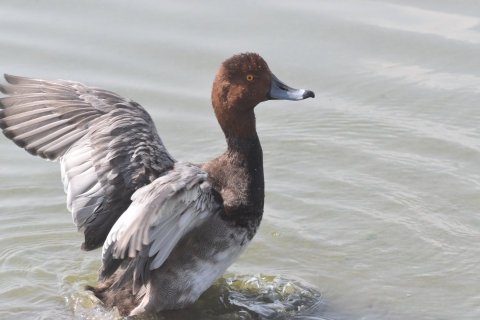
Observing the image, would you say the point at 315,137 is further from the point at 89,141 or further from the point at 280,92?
the point at 89,141

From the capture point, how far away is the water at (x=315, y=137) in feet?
21.5

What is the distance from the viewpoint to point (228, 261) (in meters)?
6.02

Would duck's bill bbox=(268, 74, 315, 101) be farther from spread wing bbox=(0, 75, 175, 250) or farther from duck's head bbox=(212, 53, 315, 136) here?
spread wing bbox=(0, 75, 175, 250)

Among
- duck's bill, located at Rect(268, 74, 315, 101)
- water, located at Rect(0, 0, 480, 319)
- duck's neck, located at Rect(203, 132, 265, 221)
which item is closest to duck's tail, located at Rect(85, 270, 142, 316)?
water, located at Rect(0, 0, 480, 319)

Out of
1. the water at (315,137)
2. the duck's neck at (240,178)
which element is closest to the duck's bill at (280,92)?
the duck's neck at (240,178)

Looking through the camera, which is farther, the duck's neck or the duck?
the duck's neck

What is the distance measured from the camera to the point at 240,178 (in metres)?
6.08

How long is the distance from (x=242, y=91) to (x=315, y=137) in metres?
2.32

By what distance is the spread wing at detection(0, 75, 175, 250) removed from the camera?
5.84m

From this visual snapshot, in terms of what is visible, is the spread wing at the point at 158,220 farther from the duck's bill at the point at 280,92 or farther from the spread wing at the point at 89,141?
the duck's bill at the point at 280,92

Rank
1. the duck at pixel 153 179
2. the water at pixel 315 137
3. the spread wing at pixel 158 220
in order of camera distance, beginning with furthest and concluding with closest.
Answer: the water at pixel 315 137, the duck at pixel 153 179, the spread wing at pixel 158 220

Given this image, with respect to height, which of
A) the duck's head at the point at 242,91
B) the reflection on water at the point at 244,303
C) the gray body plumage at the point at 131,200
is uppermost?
the duck's head at the point at 242,91

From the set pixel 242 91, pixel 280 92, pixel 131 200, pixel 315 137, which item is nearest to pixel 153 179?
pixel 131 200

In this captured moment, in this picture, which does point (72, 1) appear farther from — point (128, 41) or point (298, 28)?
point (298, 28)
